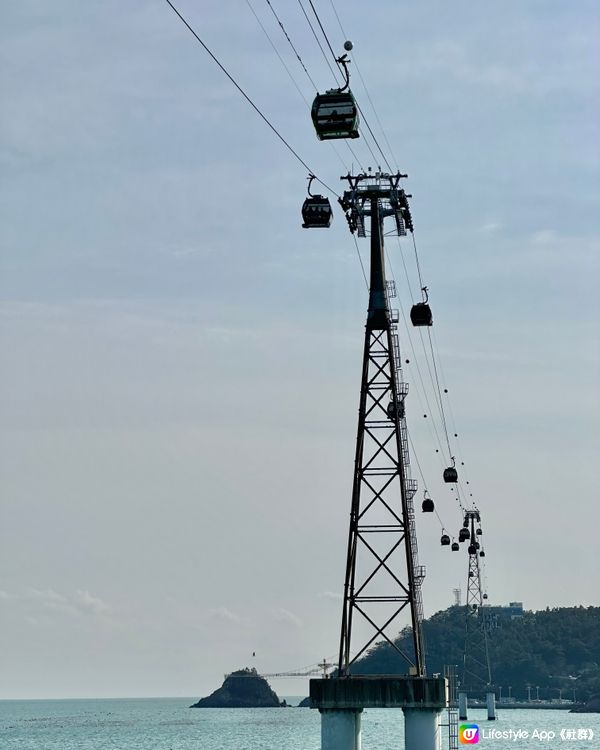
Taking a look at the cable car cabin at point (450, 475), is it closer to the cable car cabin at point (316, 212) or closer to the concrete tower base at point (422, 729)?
the concrete tower base at point (422, 729)

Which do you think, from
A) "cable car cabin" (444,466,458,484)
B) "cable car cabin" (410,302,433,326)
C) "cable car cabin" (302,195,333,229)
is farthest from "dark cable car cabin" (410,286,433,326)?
"cable car cabin" (444,466,458,484)

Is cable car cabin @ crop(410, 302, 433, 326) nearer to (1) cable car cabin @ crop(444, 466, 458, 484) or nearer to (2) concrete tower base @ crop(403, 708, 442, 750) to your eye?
(2) concrete tower base @ crop(403, 708, 442, 750)

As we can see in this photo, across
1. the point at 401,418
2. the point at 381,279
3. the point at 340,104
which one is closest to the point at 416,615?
the point at 401,418

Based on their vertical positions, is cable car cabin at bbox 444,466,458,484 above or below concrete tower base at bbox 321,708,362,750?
above

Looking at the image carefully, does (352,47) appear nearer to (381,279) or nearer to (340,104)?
(340,104)

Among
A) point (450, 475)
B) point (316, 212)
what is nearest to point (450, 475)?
point (450, 475)

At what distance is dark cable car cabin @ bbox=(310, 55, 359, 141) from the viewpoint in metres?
41.5

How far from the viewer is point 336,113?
137 ft

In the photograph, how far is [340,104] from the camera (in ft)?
137

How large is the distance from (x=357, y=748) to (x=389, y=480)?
1246 centimetres

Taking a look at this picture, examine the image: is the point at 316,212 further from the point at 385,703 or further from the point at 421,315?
the point at 385,703

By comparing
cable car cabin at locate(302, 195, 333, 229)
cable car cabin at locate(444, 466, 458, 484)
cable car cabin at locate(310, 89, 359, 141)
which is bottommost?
cable car cabin at locate(310, 89, 359, 141)

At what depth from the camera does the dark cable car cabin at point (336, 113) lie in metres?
41.5

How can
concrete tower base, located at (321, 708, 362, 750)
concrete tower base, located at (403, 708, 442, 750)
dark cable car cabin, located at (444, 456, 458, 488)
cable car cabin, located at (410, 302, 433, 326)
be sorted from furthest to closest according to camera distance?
1. dark cable car cabin, located at (444, 456, 458, 488)
2. cable car cabin, located at (410, 302, 433, 326)
3. concrete tower base, located at (321, 708, 362, 750)
4. concrete tower base, located at (403, 708, 442, 750)
